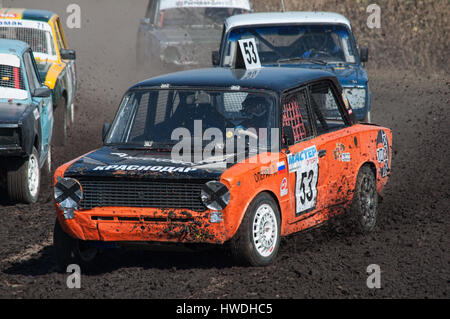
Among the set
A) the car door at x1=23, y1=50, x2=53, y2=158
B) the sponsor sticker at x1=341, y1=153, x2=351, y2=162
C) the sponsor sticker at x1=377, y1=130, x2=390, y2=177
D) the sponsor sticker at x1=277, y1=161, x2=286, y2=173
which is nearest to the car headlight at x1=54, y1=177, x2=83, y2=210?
the sponsor sticker at x1=277, y1=161, x2=286, y2=173

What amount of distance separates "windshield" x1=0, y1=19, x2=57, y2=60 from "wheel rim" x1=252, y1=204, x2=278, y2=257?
799cm

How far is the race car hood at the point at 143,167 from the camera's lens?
6.96 metres

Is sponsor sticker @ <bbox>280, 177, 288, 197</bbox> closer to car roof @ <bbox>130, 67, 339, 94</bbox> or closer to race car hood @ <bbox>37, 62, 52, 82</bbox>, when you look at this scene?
car roof @ <bbox>130, 67, 339, 94</bbox>

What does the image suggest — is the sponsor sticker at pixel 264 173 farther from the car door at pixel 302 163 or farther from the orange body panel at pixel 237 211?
the car door at pixel 302 163

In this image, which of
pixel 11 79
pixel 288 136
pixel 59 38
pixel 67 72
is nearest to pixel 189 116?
pixel 288 136

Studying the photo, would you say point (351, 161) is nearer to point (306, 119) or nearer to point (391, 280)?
point (306, 119)

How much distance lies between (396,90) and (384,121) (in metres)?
4.00

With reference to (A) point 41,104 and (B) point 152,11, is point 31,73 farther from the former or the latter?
(B) point 152,11

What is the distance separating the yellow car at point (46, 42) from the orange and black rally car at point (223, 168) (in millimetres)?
5917

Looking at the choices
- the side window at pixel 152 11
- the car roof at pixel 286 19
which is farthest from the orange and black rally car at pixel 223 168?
the side window at pixel 152 11

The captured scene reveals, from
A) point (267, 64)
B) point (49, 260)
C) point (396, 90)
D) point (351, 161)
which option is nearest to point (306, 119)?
point (351, 161)

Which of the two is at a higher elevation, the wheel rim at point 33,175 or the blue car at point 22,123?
the blue car at point 22,123

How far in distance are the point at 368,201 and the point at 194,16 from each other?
11.5 metres
